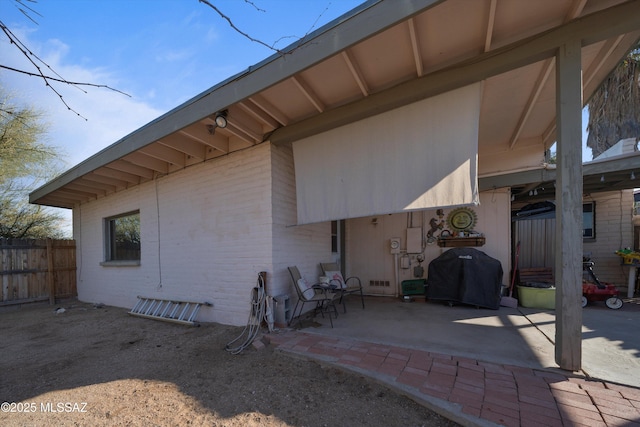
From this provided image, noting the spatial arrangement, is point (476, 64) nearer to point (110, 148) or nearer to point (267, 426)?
point (267, 426)

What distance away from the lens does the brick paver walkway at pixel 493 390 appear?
1.83 metres

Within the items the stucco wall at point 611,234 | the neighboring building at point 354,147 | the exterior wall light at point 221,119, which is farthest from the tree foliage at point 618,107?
the exterior wall light at point 221,119

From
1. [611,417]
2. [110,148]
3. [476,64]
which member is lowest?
[611,417]

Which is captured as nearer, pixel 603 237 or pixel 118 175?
pixel 118 175

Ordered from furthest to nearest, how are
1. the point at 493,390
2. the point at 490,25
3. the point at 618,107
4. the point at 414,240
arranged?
the point at 618,107 → the point at 414,240 → the point at 490,25 → the point at 493,390

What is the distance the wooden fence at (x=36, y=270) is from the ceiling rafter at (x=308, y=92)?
8.41 m

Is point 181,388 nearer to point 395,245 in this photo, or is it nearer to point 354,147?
point 354,147

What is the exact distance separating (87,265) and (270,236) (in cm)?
656

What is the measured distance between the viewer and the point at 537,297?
480 centimetres

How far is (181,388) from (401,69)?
12.3 ft

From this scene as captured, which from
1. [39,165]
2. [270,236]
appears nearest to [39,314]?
[39,165]

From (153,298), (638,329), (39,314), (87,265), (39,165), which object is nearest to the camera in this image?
(638,329)

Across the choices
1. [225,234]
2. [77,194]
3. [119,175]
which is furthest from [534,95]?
[77,194]

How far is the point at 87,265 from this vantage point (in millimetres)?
7312
